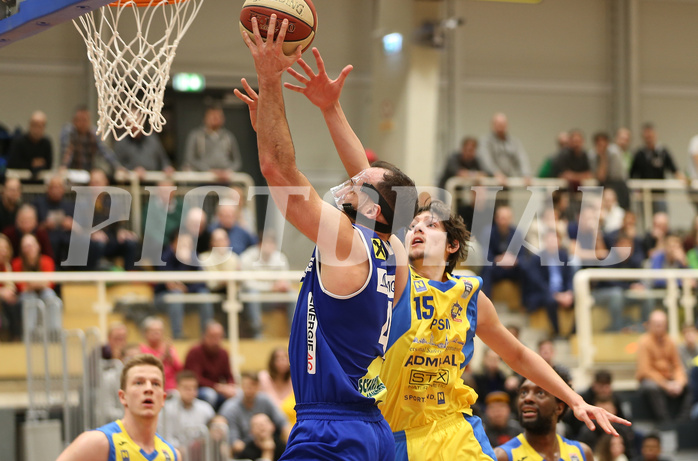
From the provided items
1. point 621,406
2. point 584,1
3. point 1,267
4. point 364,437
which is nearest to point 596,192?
point 621,406

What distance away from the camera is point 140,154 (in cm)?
1173

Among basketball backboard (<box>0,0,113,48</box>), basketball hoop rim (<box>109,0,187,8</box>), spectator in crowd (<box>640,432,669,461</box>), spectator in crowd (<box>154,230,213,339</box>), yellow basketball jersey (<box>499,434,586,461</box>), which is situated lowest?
spectator in crowd (<box>640,432,669,461</box>)

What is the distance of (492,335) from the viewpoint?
515 cm

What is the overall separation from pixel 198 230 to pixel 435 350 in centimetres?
595

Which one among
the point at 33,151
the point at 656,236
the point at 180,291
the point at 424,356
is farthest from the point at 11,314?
the point at 656,236

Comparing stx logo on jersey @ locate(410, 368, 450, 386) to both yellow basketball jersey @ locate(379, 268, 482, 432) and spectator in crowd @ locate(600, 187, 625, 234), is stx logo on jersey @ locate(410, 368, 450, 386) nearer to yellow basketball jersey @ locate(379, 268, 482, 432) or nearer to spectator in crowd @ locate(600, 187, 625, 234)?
yellow basketball jersey @ locate(379, 268, 482, 432)

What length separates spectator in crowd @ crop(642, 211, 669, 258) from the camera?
12.5 m

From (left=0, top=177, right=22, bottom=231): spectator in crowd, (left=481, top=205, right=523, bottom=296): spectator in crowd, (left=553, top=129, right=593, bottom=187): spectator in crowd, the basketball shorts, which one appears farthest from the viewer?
(left=553, top=129, right=593, bottom=187): spectator in crowd

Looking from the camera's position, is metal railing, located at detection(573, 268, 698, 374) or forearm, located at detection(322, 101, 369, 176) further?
metal railing, located at detection(573, 268, 698, 374)

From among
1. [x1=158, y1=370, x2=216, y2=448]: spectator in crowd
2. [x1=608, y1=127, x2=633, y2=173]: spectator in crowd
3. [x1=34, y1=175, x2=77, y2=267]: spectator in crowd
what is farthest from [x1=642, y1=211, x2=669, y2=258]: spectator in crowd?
[x1=34, y1=175, x2=77, y2=267]: spectator in crowd

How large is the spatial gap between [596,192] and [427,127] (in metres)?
2.49

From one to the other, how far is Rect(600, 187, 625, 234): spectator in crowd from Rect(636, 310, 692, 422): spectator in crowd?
2.04 meters

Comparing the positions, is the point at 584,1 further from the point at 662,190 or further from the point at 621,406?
the point at 621,406

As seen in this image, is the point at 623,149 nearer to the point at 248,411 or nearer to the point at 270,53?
the point at 248,411
